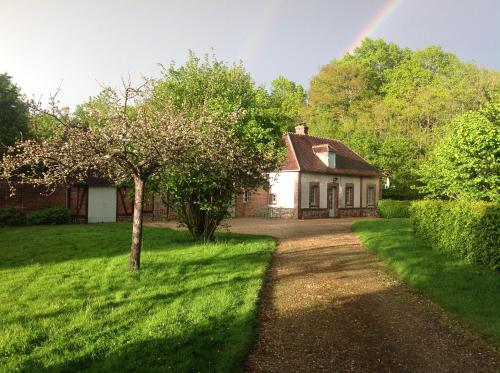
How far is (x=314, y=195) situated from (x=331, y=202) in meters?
2.35

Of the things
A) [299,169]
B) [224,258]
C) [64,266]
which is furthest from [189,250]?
[299,169]

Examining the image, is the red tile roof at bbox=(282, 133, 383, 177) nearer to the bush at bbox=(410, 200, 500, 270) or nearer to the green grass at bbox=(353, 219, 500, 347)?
the bush at bbox=(410, 200, 500, 270)

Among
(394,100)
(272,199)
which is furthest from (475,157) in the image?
(394,100)

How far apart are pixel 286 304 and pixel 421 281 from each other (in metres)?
3.54

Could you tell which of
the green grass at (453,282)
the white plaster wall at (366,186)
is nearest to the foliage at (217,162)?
the green grass at (453,282)

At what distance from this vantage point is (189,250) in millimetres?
11969

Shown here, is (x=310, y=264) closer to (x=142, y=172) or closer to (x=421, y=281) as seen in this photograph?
(x=421, y=281)

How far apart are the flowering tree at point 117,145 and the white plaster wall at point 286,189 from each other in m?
20.1

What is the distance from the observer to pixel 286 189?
29750 mm

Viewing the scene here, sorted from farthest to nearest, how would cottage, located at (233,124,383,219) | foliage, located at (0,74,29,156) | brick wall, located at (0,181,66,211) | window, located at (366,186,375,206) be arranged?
window, located at (366,186,375,206)
cottage, located at (233,124,383,219)
foliage, located at (0,74,29,156)
brick wall, located at (0,181,66,211)

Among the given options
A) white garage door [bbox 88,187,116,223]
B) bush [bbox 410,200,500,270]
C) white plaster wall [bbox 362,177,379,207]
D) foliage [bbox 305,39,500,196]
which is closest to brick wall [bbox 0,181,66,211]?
white garage door [bbox 88,187,116,223]

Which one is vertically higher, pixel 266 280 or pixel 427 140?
pixel 427 140

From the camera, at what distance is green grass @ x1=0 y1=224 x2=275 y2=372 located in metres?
4.81

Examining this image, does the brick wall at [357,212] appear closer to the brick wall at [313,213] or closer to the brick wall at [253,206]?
the brick wall at [313,213]
